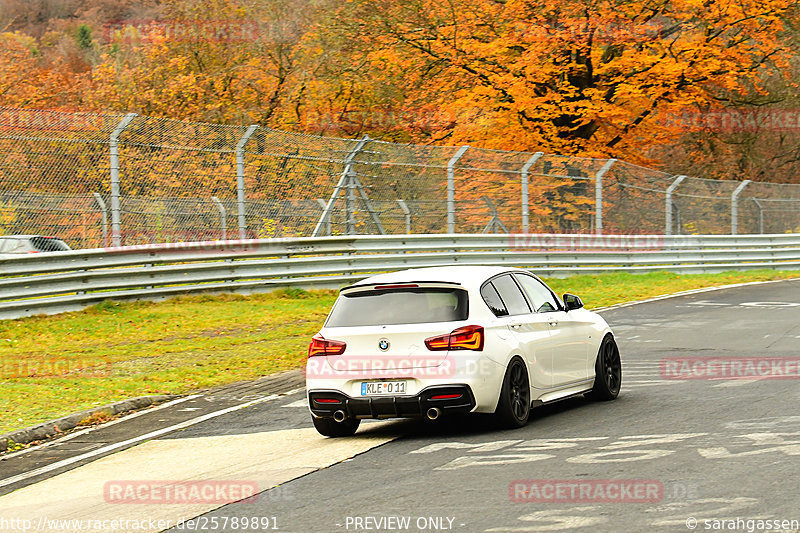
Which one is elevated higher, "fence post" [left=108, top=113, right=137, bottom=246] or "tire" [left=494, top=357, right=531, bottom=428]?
"fence post" [left=108, top=113, right=137, bottom=246]

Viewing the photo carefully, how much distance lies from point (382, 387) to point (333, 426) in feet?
2.44

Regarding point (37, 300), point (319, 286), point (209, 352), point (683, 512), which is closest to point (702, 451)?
point (683, 512)

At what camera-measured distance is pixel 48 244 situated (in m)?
17.9

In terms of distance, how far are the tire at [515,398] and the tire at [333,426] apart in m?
1.32

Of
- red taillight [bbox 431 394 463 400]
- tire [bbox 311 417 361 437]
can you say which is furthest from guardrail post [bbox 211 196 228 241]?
red taillight [bbox 431 394 463 400]

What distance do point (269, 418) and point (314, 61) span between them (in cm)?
3591

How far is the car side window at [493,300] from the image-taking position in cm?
946

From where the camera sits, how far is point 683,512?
20.1 feet

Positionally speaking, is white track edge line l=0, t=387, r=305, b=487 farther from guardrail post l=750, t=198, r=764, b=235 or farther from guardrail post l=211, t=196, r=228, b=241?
guardrail post l=750, t=198, r=764, b=235

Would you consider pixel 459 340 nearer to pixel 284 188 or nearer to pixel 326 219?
pixel 284 188

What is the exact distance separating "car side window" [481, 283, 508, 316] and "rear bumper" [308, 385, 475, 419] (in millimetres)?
917

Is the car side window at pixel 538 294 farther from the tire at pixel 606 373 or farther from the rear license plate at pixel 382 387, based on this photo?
the rear license plate at pixel 382 387

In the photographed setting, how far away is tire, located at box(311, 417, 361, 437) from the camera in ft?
31.0

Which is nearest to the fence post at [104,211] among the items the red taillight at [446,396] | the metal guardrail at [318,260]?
the metal guardrail at [318,260]
